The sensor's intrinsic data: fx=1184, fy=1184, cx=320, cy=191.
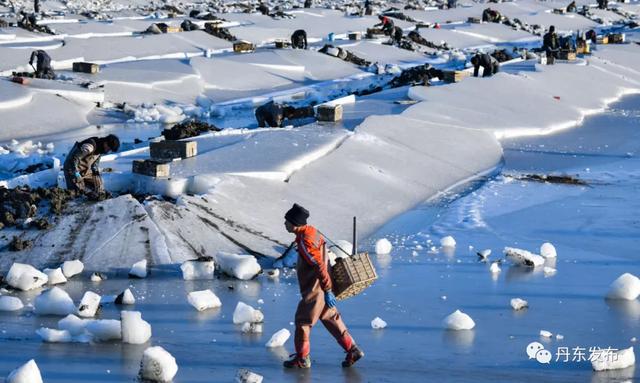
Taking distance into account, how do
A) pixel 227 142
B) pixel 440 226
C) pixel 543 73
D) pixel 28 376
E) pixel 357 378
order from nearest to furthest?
pixel 28 376 → pixel 357 378 → pixel 440 226 → pixel 227 142 → pixel 543 73

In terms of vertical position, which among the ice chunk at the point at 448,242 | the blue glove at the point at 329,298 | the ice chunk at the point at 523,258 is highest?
the blue glove at the point at 329,298

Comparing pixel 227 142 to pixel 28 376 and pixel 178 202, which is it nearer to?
pixel 178 202

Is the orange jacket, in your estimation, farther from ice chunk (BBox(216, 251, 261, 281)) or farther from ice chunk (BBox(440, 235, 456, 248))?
ice chunk (BBox(440, 235, 456, 248))

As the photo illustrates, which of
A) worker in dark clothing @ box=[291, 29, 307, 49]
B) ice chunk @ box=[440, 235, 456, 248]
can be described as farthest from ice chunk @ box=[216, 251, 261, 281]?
worker in dark clothing @ box=[291, 29, 307, 49]

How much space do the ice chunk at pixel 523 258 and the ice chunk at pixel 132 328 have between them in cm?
365

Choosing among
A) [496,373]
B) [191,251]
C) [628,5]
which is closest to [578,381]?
[496,373]

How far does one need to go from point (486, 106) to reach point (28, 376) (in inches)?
568

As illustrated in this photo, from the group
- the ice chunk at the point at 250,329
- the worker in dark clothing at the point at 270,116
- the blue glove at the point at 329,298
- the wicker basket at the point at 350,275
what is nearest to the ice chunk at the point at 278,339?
the ice chunk at the point at 250,329

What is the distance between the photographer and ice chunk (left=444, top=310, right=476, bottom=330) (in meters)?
7.48

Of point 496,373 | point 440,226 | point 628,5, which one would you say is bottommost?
point 628,5

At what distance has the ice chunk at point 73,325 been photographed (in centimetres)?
707

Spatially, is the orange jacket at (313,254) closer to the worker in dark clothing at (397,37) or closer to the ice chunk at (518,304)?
the ice chunk at (518,304)

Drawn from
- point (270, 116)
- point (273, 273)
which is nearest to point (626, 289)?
point (273, 273)

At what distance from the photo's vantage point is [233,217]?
10.0m
